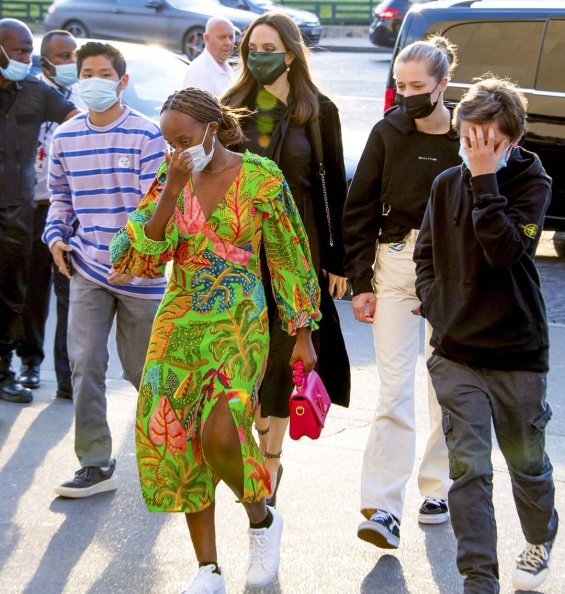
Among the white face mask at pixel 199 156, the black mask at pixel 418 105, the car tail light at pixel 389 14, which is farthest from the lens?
the car tail light at pixel 389 14

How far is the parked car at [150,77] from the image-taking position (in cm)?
1008

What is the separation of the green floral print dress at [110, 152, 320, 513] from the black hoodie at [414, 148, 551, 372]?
644 millimetres

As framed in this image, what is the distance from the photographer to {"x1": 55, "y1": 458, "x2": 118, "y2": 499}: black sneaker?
17.4ft

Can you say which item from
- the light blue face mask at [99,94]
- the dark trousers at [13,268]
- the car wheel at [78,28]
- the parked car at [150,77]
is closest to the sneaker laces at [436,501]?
the light blue face mask at [99,94]

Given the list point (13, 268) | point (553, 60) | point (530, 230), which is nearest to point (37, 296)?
point (13, 268)

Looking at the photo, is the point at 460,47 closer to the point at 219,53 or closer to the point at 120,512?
the point at 219,53

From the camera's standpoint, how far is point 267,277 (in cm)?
493

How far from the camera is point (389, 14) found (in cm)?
2430

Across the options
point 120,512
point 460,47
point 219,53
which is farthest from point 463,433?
point 460,47

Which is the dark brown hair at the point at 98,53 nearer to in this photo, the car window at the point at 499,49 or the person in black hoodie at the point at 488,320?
the person in black hoodie at the point at 488,320

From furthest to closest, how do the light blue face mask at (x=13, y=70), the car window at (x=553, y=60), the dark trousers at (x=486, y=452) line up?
the car window at (x=553, y=60)
the light blue face mask at (x=13, y=70)
the dark trousers at (x=486, y=452)

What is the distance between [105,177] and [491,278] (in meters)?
1.91

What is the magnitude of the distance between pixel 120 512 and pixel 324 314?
1191mm

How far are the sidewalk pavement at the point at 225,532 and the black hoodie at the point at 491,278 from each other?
36.9 inches
